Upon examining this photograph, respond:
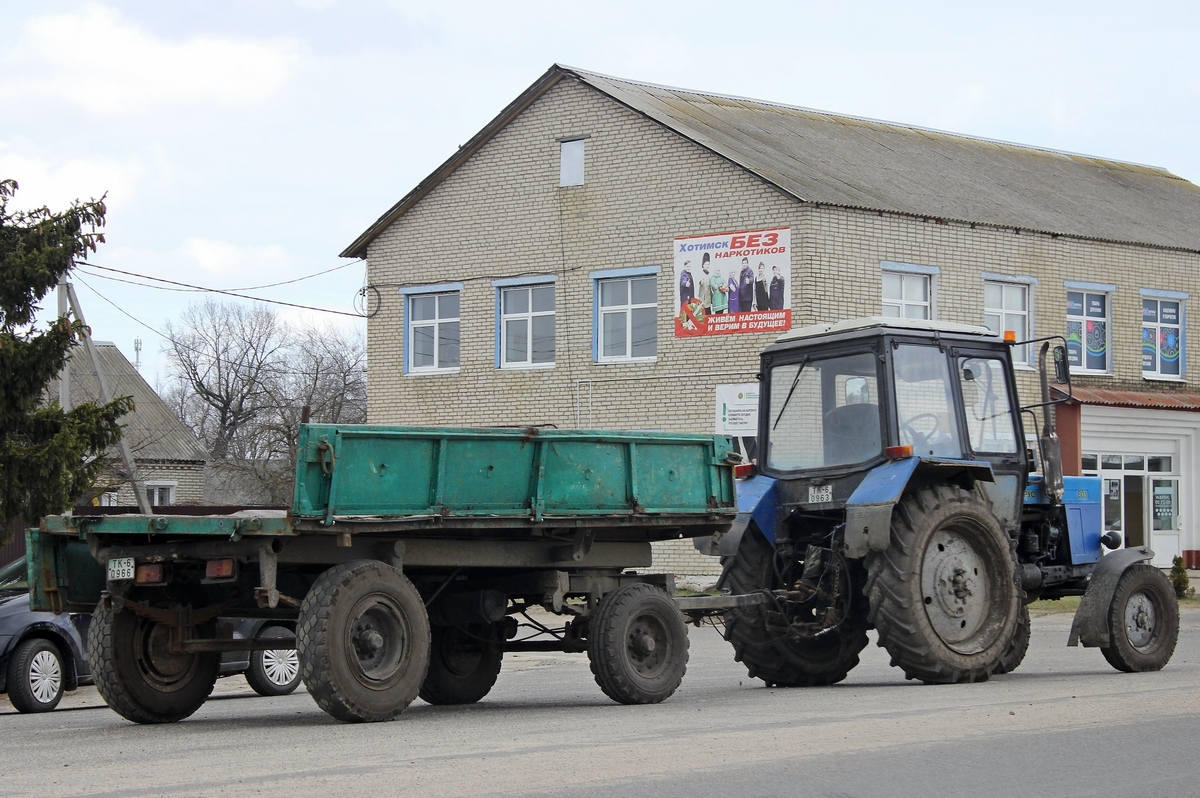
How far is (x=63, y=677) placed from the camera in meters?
14.9

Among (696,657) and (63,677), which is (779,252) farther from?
(63,677)

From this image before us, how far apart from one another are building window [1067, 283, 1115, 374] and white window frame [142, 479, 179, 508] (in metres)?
28.1

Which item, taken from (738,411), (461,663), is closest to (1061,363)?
(461,663)

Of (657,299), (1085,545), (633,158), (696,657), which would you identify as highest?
(633,158)

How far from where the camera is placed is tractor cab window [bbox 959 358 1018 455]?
42.7 ft

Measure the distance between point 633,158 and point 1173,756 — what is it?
2231 centimetres

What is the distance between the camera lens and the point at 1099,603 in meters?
13.2

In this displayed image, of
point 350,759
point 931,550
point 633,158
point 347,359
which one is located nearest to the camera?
point 350,759

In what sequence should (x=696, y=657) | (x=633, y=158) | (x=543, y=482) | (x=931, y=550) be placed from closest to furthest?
(x=543, y=482), (x=931, y=550), (x=696, y=657), (x=633, y=158)

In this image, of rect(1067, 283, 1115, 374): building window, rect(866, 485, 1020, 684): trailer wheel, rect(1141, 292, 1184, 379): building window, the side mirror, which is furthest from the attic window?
rect(866, 485, 1020, 684): trailer wheel

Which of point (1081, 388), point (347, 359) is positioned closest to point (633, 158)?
point (1081, 388)

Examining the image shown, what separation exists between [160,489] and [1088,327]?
94.9 ft

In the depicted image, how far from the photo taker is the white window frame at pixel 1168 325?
3216 centimetres

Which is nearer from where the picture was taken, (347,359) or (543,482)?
(543,482)
